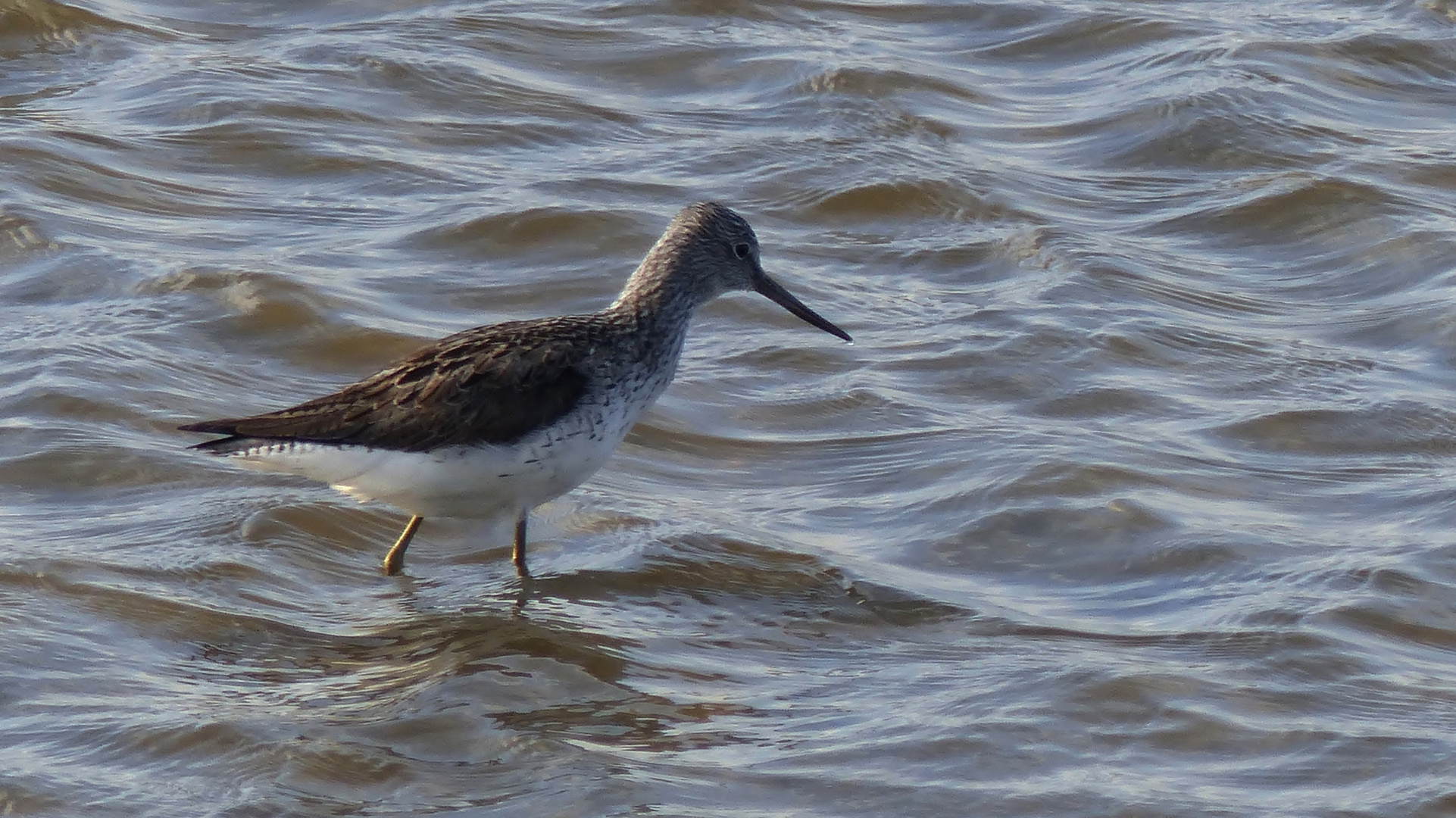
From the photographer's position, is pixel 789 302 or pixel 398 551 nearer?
pixel 398 551

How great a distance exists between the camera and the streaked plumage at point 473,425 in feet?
22.7

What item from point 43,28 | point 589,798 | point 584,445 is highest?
point 43,28

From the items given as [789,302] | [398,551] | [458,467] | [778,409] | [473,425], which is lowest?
[398,551]

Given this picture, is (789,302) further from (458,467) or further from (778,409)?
(458,467)

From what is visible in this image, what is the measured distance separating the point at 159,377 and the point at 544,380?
2.10 m

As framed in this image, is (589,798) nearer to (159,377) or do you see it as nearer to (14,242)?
(159,377)

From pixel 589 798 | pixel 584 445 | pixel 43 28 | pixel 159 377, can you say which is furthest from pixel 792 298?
pixel 43 28

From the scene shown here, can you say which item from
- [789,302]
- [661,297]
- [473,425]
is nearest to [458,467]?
[473,425]

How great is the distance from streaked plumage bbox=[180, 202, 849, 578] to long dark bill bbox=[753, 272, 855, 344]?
3.69ft

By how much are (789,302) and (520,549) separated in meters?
1.82

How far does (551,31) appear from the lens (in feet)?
40.2

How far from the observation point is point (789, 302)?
8531mm

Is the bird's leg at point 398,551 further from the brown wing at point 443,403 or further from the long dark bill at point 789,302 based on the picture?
the long dark bill at point 789,302

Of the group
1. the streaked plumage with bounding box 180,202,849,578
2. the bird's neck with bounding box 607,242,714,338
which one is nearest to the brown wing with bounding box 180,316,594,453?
the streaked plumage with bounding box 180,202,849,578
